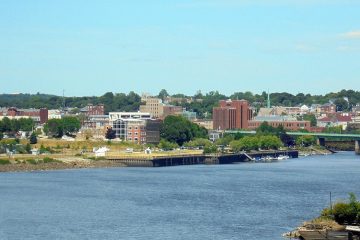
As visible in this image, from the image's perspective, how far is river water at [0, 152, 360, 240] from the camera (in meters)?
52.3

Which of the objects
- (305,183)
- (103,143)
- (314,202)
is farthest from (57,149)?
(314,202)

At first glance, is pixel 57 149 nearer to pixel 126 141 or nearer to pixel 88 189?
pixel 126 141

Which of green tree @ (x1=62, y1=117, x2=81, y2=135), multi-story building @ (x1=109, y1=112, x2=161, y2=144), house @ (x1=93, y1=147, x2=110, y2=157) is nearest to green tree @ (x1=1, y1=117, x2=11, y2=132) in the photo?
green tree @ (x1=62, y1=117, x2=81, y2=135)

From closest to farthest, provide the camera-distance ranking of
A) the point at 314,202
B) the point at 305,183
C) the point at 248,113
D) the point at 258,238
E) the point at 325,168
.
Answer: the point at 258,238
the point at 314,202
the point at 305,183
the point at 325,168
the point at 248,113

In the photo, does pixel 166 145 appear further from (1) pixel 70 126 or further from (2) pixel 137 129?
(1) pixel 70 126

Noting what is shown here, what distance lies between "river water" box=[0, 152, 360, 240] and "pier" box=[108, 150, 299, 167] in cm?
1141

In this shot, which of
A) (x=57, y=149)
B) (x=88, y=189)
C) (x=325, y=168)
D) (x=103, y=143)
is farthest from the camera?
(x=103, y=143)

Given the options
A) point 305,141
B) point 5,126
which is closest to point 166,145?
point 5,126

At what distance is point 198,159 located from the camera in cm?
11881

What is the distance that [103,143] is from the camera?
13038cm

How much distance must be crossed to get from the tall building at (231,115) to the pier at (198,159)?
3471cm

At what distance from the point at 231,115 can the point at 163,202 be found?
4321 inches

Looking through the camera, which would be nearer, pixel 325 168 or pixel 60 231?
pixel 60 231

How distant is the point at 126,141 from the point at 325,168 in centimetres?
4110
